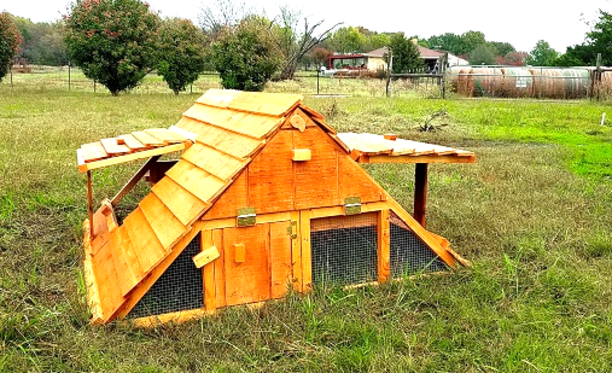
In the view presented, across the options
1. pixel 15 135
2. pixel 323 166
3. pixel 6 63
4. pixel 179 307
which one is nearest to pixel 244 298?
pixel 179 307

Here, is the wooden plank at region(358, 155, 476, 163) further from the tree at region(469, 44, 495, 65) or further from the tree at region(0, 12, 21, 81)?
the tree at region(469, 44, 495, 65)

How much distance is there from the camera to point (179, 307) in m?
3.20

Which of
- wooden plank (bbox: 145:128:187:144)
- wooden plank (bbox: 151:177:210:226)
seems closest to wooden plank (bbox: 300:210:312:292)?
wooden plank (bbox: 151:177:210:226)

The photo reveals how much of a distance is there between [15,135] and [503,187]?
733 cm

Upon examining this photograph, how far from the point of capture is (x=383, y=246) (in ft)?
11.9

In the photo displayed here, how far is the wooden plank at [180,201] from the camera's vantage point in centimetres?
311

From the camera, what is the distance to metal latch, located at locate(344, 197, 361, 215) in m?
3.48

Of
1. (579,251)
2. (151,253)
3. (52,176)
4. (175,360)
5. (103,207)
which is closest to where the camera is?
(175,360)

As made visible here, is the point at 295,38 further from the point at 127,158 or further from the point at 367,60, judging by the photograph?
the point at 127,158

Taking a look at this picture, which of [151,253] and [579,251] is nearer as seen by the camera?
[151,253]

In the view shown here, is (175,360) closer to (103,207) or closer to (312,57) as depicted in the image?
(103,207)

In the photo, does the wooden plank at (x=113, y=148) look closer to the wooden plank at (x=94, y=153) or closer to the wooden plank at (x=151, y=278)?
the wooden plank at (x=94, y=153)

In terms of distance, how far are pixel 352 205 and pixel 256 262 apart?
2.28 ft

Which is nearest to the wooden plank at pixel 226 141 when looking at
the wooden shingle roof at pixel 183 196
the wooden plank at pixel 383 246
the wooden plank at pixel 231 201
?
the wooden shingle roof at pixel 183 196
